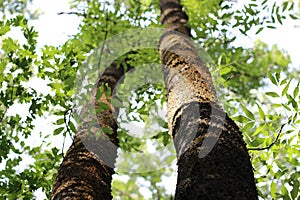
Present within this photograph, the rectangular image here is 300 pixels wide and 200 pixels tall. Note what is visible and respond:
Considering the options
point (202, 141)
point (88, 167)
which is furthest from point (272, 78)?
point (88, 167)

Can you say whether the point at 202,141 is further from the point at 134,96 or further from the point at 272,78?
the point at 134,96

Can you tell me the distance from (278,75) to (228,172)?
1.25m

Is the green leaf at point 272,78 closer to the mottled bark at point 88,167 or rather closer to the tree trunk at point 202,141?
the tree trunk at point 202,141

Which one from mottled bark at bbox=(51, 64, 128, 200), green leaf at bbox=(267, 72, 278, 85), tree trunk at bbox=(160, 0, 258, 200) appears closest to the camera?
tree trunk at bbox=(160, 0, 258, 200)

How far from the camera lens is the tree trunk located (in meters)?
1.36

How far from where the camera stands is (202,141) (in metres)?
1.67

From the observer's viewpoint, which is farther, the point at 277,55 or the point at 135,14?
the point at 277,55

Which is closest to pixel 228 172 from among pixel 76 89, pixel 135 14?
pixel 76 89

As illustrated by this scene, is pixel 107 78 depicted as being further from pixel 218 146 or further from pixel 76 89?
pixel 218 146

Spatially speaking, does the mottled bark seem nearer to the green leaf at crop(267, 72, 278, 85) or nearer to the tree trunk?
the tree trunk

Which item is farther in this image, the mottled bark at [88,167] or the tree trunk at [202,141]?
the mottled bark at [88,167]

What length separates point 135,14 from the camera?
18.1 feet

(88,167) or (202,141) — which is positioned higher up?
(88,167)

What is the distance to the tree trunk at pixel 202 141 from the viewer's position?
1358mm
